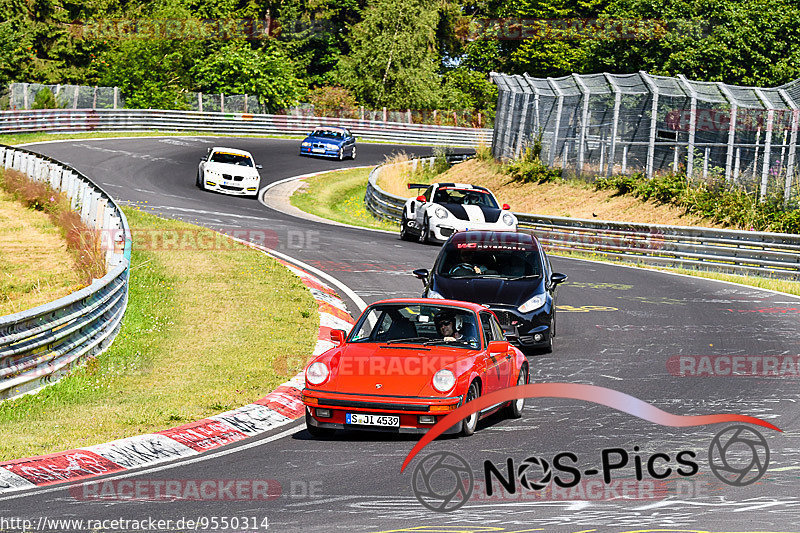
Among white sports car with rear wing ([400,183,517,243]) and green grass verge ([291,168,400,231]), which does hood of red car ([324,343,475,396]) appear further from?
green grass verge ([291,168,400,231])

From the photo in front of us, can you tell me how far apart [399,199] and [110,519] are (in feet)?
84.8

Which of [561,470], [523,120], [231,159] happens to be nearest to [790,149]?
[523,120]

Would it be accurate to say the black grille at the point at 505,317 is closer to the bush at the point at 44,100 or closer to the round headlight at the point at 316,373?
the round headlight at the point at 316,373

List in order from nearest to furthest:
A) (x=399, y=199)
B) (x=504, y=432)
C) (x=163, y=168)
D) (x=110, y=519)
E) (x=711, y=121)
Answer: (x=110, y=519) < (x=504, y=432) < (x=711, y=121) < (x=399, y=199) < (x=163, y=168)

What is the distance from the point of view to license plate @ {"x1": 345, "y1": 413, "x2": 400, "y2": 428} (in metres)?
9.90

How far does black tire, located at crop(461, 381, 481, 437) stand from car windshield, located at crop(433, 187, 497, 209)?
16434 millimetres

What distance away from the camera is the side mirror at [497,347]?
35.6ft

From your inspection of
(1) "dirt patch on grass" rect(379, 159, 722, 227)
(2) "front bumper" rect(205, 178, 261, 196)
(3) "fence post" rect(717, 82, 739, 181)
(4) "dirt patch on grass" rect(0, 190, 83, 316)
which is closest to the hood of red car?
(4) "dirt patch on grass" rect(0, 190, 83, 316)

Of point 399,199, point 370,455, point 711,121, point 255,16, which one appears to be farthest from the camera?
point 255,16

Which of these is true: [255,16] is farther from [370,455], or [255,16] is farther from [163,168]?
[370,455]

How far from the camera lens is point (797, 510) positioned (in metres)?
7.43

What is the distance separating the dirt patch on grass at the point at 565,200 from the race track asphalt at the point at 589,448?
10591 millimetres

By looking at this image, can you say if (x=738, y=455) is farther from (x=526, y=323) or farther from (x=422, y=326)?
(x=526, y=323)

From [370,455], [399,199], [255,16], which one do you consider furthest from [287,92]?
[370,455]
